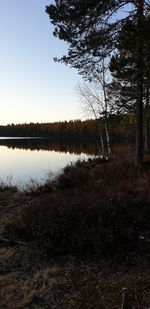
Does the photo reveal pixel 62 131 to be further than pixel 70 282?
Yes

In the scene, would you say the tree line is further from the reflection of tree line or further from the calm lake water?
the calm lake water

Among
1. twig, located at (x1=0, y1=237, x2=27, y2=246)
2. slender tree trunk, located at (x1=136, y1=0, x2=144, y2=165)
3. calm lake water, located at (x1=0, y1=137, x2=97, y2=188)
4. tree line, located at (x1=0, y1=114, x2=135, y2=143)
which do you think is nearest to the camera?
twig, located at (x1=0, y1=237, x2=27, y2=246)

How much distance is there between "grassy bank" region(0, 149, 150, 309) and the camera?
220 inches

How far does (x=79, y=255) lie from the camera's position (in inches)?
268

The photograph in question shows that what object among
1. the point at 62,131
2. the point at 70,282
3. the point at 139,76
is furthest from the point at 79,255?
the point at 62,131

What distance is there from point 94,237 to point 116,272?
77 cm

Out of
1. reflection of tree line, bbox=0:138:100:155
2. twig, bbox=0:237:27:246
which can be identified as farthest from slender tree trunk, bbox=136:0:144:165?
reflection of tree line, bbox=0:138:100:155

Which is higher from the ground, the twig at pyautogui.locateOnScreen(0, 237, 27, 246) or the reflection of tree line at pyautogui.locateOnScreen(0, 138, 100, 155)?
the twig at pyautogui.locateOnScreen(0, 237, 27, 246)

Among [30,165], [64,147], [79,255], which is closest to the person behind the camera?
[79,255]

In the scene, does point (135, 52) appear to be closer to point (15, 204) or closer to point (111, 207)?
point (15, 204)

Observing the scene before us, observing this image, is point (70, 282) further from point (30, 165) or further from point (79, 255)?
point (30, 165)

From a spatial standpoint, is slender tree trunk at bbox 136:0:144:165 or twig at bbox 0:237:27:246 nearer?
twig at bbox 0:237:27:246

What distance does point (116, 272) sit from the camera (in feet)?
20.1

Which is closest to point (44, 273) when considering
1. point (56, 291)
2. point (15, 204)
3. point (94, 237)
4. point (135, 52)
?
point (56, 291)
